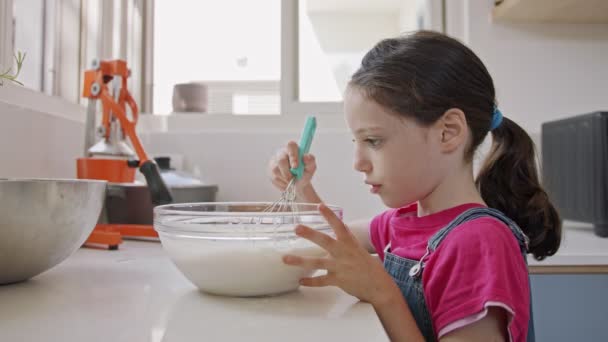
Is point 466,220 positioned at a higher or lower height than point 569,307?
higher

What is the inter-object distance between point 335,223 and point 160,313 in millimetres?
193

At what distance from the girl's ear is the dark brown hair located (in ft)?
0.03

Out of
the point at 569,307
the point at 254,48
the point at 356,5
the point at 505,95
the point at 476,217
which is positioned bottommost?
the point at 569,307

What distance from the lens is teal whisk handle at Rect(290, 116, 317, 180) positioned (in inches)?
28.4

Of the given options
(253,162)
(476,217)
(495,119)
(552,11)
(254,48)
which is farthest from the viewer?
(254,48)

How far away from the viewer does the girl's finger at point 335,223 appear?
49cm

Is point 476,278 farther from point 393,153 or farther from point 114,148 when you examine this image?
point 114,148

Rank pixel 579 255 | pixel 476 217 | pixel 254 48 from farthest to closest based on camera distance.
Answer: pixel 254 48
pixel 579 255
pixel 476 217

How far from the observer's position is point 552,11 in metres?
1.43

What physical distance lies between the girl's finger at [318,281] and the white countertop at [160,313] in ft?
0.05

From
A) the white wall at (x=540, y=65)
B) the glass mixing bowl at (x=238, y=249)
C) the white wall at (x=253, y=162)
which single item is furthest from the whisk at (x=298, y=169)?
the white wall at (x=540, y=65)

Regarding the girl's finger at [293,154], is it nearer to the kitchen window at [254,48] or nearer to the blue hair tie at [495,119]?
the blue hair tie at [495,119]

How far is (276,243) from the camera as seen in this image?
1.57 feet

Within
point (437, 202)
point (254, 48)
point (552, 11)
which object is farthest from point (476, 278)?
point (254, 48)
